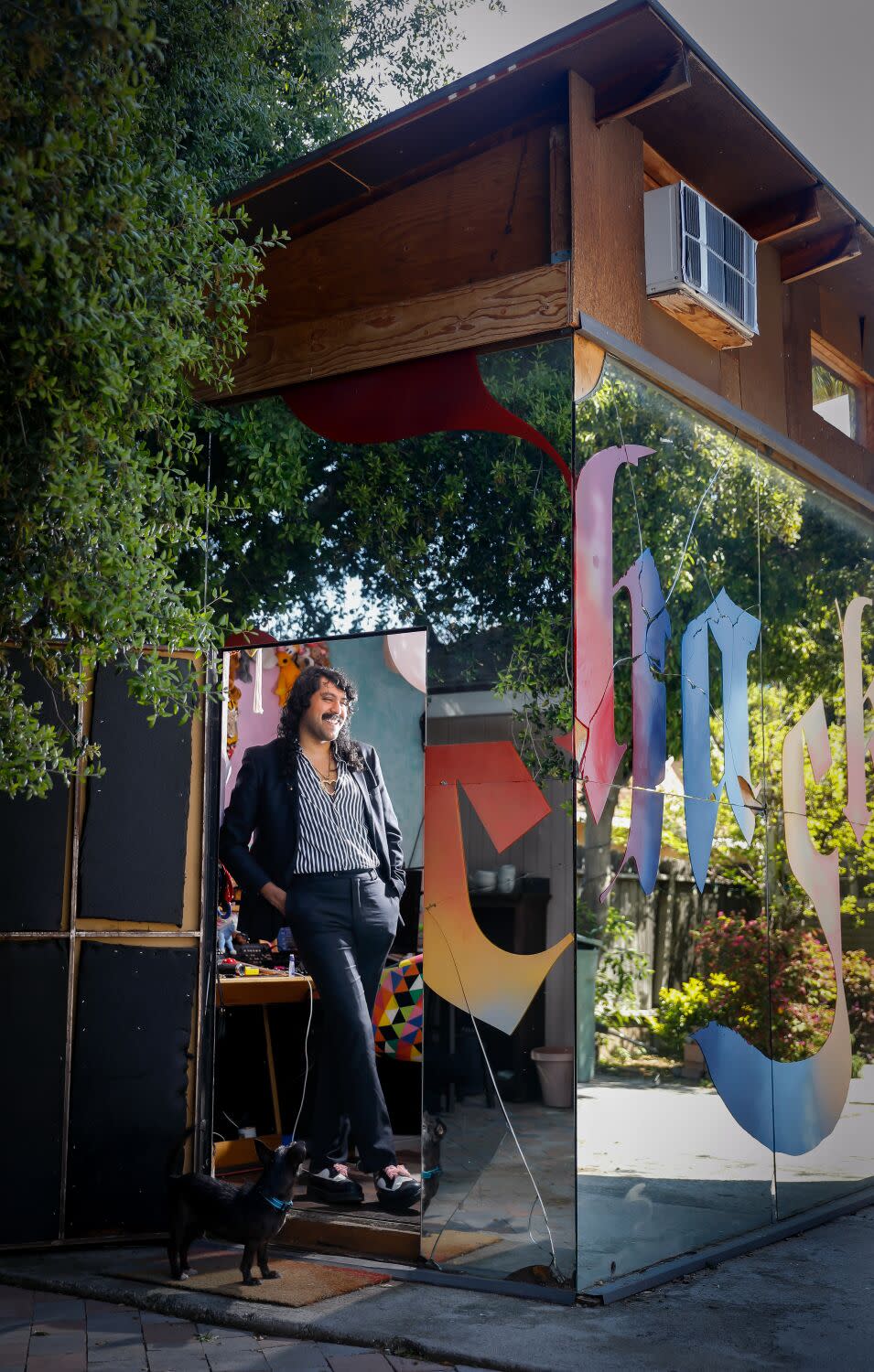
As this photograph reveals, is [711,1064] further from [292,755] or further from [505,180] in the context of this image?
[505,180]

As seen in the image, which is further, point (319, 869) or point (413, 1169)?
point (319, 869)

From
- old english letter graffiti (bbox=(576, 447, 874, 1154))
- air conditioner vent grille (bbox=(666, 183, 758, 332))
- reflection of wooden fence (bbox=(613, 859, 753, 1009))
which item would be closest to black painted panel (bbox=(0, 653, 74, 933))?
old english letter graffiti (bbox=(576, 447, 874, 1154))

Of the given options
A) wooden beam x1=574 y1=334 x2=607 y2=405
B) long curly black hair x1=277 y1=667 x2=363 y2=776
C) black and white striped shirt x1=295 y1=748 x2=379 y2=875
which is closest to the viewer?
wooden beam x1=574 y1=334 x2=607 y2=405

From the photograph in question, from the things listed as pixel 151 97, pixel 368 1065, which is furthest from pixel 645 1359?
pixel 151 97

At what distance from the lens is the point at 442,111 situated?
18.6 feet

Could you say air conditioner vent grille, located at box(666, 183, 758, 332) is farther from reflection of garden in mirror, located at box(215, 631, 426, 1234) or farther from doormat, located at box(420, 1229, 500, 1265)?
doormat, located at box(420, 1229, 500, 1265)

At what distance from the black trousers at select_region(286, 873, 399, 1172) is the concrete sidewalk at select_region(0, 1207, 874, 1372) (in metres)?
0.71

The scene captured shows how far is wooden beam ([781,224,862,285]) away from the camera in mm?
7465

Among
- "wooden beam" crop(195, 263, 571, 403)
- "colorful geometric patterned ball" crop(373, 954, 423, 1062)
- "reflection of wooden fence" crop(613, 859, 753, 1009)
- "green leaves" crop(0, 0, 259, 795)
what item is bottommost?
"colorful geometric patterned ball" crop(373, 954, 423, 1062)

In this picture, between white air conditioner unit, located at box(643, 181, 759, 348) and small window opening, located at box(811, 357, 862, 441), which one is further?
small window opening, located at box(811, 357, 862, 441)

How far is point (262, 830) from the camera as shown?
20.8 feet

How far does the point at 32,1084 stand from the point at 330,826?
177 cm

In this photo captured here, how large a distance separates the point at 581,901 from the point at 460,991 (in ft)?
2.20

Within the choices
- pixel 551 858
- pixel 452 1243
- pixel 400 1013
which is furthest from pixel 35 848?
pixel 452 1243
